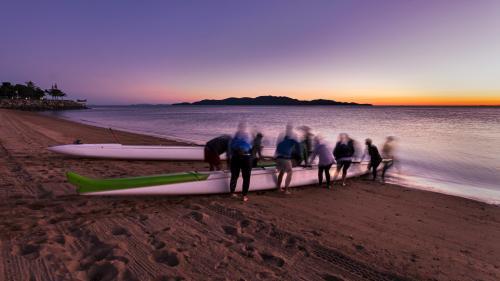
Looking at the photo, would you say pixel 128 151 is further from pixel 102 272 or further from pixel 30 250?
pixel 102 272

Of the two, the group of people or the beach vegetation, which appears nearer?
the group of people

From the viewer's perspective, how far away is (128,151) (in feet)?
36.9

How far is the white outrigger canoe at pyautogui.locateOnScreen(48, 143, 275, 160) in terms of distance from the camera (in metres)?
10.8

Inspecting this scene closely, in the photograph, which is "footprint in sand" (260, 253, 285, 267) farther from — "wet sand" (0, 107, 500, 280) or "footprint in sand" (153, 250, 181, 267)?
"footprint in sand" (153, 250, 181, 267)

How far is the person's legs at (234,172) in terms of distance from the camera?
21.0ft

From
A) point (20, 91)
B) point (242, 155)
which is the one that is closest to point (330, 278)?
point (242, 155)

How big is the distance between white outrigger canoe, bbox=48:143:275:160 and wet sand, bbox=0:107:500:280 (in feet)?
11.0

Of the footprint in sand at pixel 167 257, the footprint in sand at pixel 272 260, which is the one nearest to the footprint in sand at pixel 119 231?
the footprint in sand at pixel 167 257

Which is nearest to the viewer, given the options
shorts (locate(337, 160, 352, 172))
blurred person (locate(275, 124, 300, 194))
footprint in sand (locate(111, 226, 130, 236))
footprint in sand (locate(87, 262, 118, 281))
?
footprint in sand (locate(87, 262, 118, 281))

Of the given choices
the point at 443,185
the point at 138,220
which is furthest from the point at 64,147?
the point at 443,185

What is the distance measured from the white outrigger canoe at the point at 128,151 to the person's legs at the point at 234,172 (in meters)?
5.49

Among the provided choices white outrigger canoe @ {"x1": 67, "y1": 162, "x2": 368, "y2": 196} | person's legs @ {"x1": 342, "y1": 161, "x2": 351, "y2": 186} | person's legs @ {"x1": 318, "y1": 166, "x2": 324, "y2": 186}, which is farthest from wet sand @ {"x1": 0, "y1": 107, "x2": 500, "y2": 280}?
person's legs @ {"x1": 342, "y1": 161, "x2": 351, "y2": 186}

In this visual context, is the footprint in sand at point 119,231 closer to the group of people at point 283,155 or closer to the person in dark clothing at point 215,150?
the group of people at point 283,155

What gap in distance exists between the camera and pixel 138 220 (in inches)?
197
